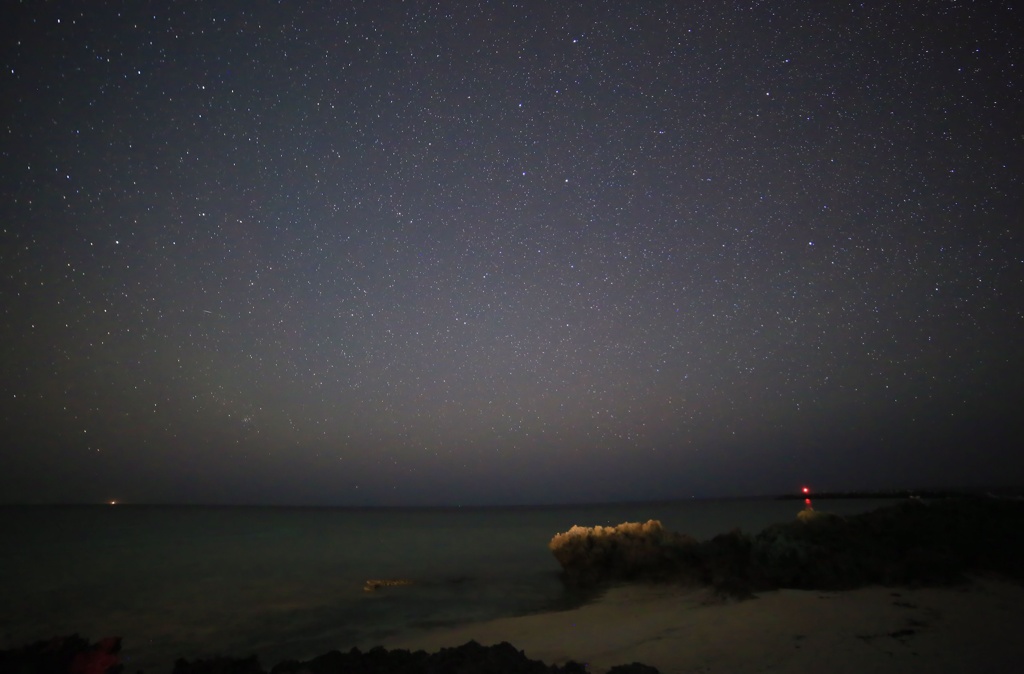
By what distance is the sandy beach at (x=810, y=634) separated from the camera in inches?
178

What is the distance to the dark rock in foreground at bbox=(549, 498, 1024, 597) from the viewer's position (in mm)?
7227

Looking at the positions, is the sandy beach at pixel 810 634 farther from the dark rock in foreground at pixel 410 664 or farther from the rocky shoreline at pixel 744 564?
the dark rock in foreground at pixel 410 664

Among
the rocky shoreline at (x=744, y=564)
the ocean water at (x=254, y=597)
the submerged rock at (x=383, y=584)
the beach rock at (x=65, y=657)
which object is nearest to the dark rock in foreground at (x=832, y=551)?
the rocky shoreline at (x=744, y=564)

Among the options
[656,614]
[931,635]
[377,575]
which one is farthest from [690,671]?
[377,575]

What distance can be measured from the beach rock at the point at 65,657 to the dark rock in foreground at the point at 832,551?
7745 mm

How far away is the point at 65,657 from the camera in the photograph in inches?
199

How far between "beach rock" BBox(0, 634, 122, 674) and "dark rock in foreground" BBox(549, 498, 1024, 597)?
7745 millimetres

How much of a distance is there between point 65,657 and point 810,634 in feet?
23.9

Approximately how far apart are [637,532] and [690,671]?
307 inches

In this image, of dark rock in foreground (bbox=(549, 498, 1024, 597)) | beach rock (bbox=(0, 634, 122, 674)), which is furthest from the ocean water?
beach rock (bbox=(0, 634, 122, 674))

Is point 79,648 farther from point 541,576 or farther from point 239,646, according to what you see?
point 541,576

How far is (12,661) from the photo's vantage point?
4.70 metres

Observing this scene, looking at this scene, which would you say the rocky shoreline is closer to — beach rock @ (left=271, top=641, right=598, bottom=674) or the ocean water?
beach rock @ (left=271, top=641, right=598, bottom=674)

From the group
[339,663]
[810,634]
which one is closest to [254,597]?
[339,663]
